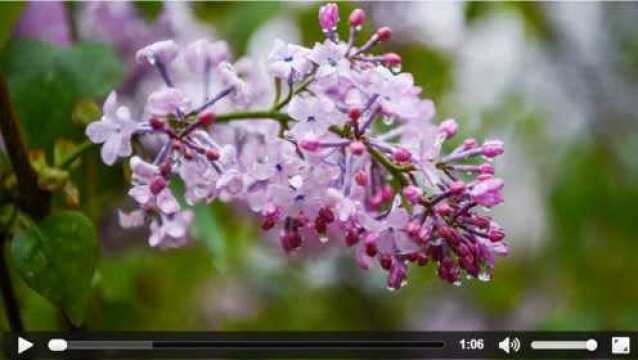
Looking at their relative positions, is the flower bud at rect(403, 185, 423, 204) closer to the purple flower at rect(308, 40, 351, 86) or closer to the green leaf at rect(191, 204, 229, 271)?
the purple flower at rect(308, 40, 351, 86)

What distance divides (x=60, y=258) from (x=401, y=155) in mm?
256

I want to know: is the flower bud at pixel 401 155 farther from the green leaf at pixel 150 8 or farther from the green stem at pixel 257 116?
the green leaf at pixel 150 8

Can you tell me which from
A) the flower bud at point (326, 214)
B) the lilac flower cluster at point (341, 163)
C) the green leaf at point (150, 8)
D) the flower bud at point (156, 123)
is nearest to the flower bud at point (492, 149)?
the lilac flower cluster at point (341, 163)

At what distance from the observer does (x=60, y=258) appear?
761mm

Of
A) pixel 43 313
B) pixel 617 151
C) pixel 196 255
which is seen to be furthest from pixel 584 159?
pixel 43 313

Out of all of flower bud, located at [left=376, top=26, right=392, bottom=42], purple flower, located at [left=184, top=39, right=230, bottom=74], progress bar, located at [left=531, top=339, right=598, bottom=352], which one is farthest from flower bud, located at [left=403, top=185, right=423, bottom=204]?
progress bar, located at [left=531, top=339, right=598, bottom=352]

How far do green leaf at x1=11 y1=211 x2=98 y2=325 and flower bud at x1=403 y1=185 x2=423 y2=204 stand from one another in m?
Answer: 0.24

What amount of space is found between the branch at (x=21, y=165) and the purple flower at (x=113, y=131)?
73 millimetres

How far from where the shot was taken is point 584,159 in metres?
1.59

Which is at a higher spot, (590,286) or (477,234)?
(590,286)

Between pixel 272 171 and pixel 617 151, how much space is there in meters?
1.14

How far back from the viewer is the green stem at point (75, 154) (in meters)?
0.77

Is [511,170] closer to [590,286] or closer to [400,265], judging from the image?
[590,286]

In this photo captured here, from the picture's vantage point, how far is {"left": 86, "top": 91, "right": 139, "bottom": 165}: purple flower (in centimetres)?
71
